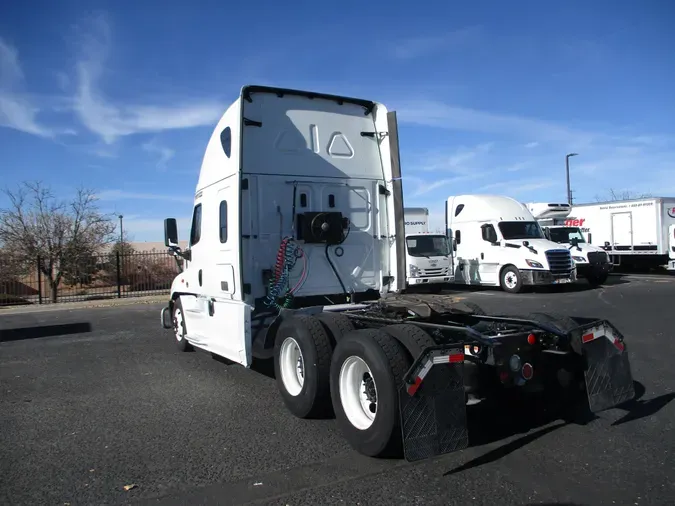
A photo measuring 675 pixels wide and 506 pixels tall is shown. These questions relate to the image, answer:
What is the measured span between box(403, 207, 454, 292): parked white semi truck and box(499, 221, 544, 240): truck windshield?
6.62ft

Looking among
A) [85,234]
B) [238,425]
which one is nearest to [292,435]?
[238,425]

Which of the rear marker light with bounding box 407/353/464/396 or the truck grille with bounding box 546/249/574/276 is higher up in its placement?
the truck grille with bounding box 546/249/574/276

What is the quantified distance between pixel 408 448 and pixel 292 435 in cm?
150

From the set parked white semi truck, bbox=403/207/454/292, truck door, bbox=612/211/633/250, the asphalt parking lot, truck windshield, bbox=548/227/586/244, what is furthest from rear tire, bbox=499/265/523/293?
the asphalt parking lot

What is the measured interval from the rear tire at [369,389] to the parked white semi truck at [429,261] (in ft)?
46.0

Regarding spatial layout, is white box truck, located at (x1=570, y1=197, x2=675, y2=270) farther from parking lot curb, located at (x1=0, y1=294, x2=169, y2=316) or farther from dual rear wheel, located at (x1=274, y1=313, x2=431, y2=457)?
dual rear wheel, located at (x1=274, y1=313, x2=431, y2=457)

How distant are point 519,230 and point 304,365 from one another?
15.3m

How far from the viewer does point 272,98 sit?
22.8 feet

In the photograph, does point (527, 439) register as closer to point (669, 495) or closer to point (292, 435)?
point (669, 495)

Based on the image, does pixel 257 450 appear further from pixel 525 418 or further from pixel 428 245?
pixel 428 245

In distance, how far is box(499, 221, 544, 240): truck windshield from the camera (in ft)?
62.0

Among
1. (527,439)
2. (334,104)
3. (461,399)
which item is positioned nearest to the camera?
(461,399)

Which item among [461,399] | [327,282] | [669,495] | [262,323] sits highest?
[327,282]

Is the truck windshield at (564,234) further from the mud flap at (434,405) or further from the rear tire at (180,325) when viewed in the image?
the mud flap at (434,405)
